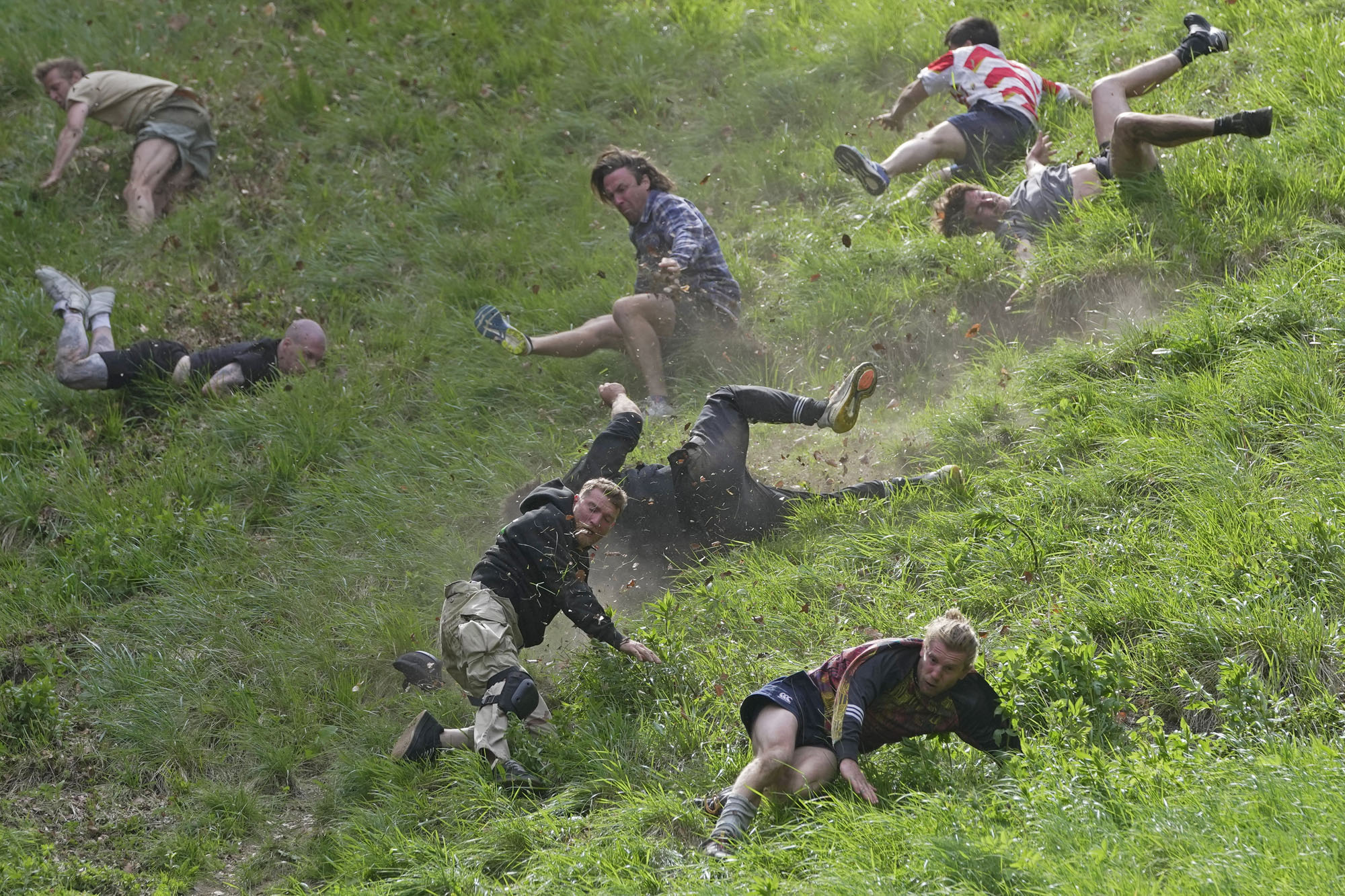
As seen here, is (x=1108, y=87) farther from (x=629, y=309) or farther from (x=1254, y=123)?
(x=629, y=309)

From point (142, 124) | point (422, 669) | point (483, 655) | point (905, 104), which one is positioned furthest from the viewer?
point (142, 124)

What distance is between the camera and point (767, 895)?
12.3 ft

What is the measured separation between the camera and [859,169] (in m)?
8.12

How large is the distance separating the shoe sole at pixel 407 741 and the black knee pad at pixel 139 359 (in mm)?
4191

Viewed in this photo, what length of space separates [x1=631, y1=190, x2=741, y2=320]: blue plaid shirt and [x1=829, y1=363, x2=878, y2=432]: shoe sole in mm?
1884

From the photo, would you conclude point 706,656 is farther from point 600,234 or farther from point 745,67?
point 745,67

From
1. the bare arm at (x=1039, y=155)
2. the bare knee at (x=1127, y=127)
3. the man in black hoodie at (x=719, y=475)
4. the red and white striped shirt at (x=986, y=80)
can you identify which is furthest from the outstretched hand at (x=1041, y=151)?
the man in black hoodie at (x=719, y=475)

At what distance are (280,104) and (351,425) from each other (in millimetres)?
4369

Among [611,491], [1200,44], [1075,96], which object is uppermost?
[1200,44]

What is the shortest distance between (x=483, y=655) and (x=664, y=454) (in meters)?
2.13

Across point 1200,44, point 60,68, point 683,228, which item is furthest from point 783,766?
point 60,68

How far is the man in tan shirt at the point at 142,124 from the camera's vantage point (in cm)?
986

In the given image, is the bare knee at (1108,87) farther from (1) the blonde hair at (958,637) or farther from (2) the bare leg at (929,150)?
(1) the blonde hair at (958,637)

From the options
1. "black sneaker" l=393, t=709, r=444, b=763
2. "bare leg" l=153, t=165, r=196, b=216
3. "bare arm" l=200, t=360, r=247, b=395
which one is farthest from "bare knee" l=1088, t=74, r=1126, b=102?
"bare leg" l=153, t=165, r=196, b=216
